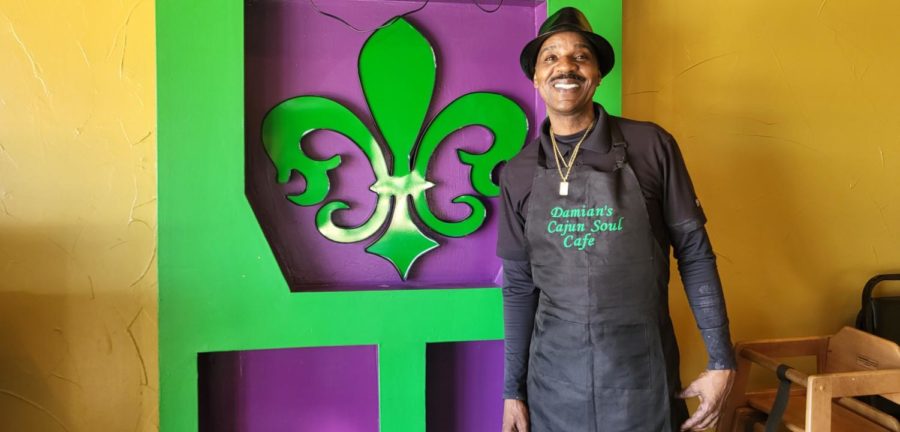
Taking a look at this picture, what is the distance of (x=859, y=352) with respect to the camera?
4.95 ft

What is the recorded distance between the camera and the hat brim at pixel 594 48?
1242 mm

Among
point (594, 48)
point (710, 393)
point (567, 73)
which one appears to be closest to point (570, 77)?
point (567, 73)

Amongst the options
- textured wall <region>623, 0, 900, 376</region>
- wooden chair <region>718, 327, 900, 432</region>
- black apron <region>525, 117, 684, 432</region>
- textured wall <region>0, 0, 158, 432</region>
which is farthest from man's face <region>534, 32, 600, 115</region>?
textured wall <region>0, 0, 158, 432</region>

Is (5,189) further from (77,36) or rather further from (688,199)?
(688,199)

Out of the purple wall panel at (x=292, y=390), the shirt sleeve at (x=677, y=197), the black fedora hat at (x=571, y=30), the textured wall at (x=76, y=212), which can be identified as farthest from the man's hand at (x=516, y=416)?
the textured wall at (x=76, y=212)

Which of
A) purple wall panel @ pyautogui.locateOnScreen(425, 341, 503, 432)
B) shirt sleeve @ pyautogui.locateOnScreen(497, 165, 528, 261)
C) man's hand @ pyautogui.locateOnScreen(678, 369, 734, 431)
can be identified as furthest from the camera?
purple wall panel @ pyautogui.locateOnScreen(425, 341, 503, 432)

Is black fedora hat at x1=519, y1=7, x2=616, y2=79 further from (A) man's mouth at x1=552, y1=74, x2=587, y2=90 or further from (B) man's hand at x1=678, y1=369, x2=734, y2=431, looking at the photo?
(B) man's hand at x1=678, y1=369, x2=734, y2=431

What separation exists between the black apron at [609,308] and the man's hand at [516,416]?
0.35ft

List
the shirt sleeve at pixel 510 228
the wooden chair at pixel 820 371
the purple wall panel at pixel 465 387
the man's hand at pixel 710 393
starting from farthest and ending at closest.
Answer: the purple wall panel at pixel 465 387 < the wooden chair at pixel 820 371 < the shirt sleeve at pixel 510 228 < the man's hand at pixel 710 393

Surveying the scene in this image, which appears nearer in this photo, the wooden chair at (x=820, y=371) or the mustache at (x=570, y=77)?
the mustache at (x=570, y=77)

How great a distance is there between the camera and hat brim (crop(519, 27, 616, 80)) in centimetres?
124

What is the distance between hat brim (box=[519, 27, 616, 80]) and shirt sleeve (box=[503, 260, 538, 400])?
47cm

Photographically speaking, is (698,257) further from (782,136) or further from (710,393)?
(782,136)

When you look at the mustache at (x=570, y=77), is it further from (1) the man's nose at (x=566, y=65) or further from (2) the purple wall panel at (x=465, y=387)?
(2) the purple wall panel at (x=465, y=387)
